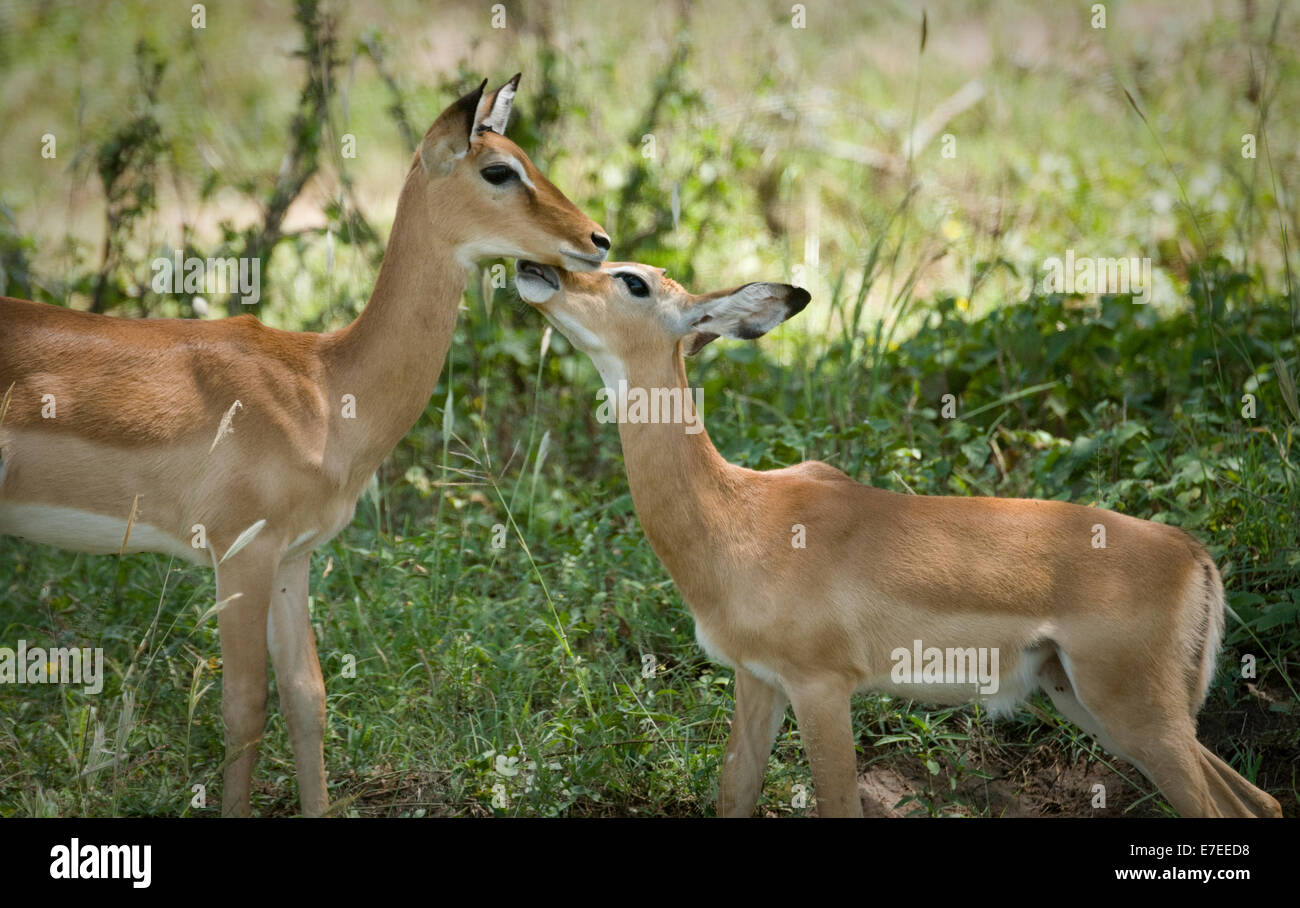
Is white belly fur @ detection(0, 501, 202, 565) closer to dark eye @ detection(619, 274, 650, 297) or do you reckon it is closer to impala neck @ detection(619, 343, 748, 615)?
impala neck @ detection(619, 343, 748, 615)

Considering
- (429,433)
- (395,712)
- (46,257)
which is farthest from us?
(46,257)

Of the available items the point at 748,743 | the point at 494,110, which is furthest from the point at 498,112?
the point at 748,743

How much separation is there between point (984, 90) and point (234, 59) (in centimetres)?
633

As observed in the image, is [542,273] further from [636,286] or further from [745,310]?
[745,310]

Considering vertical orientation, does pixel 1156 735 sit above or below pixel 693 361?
below

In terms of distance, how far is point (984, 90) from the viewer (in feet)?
38.6

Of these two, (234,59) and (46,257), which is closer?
(46,257)

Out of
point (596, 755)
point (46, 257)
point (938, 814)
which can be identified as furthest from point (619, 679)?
point (46, 257)

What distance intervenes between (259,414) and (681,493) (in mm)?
1482

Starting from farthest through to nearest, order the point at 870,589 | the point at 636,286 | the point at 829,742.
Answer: the point at 636,286
the point at 870,589
the point at 829,742

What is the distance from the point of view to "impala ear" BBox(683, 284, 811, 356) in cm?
498

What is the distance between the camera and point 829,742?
4.61m

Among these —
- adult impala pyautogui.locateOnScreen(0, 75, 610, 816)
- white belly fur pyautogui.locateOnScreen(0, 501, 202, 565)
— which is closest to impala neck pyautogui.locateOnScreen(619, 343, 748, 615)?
adult impala pyautogui.locateOnScreen(0, 75, 610, 816)
